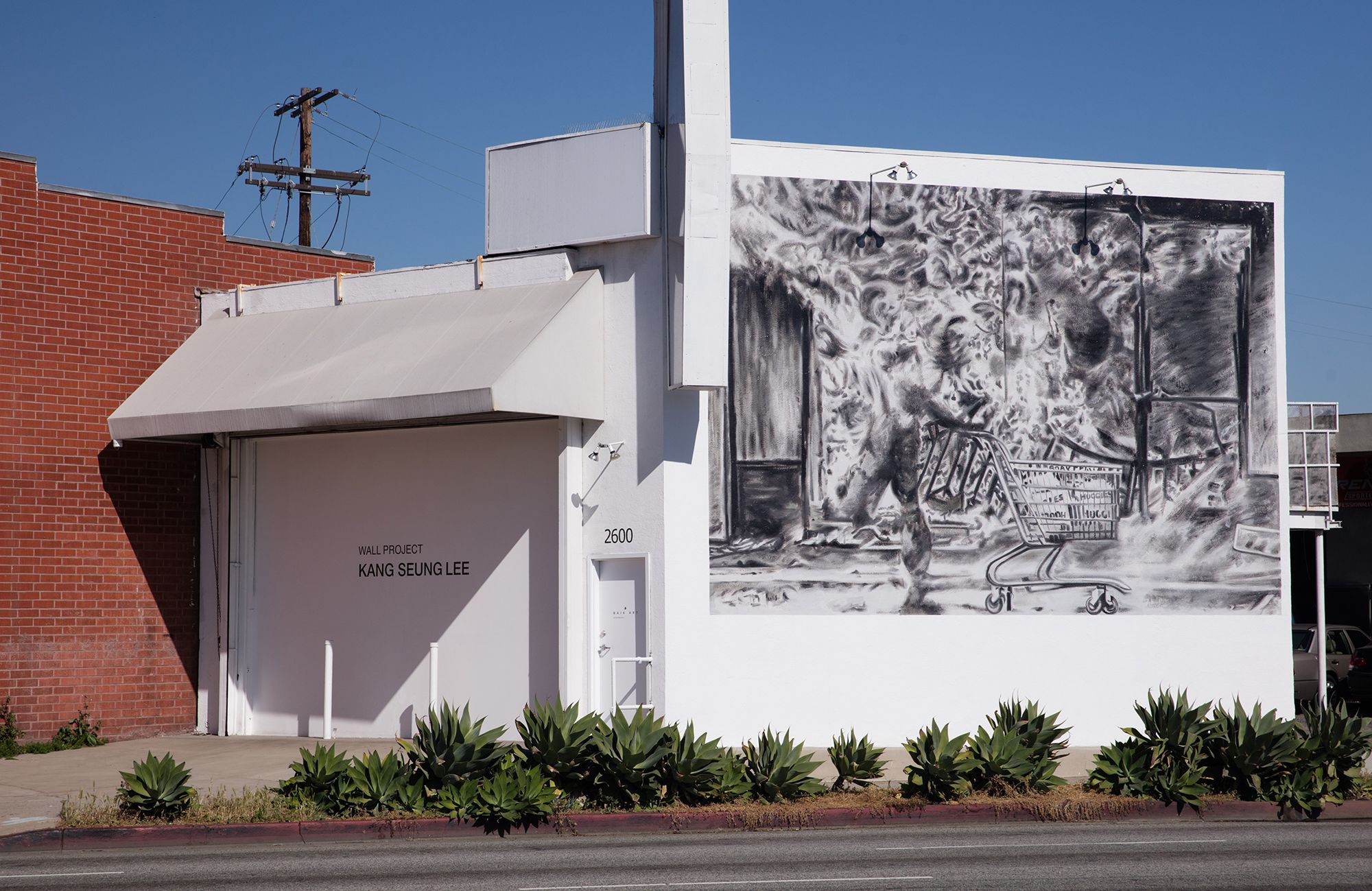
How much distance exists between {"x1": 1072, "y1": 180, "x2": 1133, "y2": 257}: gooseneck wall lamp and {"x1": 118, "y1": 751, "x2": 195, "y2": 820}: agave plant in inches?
529

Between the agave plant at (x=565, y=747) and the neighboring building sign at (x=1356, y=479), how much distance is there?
2664cm

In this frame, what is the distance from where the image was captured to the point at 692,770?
13352 mm

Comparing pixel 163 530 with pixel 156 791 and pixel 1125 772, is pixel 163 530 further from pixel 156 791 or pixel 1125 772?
pixel 1125 772

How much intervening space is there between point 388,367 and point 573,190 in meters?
3.35

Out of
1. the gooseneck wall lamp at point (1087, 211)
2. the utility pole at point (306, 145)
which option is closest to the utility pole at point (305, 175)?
the utility pole at point (306, 145)

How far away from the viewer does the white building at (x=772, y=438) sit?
1792cm

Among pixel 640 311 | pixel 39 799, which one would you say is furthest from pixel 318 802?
pixel 640 311

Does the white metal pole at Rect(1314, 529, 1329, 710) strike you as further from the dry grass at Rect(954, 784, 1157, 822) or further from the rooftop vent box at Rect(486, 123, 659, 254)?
the rooftop vent box at Rect(486, 123, 659, 254)

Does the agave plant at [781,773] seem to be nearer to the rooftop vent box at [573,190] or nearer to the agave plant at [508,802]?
the agave plant at [508,802]

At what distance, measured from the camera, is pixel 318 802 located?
43.7ft

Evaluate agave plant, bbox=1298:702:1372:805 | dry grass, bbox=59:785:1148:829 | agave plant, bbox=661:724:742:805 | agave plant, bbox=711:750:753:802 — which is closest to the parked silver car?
agave plant, bbox=1298:702:1372:805

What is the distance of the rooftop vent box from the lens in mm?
17969

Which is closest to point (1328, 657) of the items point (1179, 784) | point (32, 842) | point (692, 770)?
point (1179, 784)

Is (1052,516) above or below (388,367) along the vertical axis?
below
